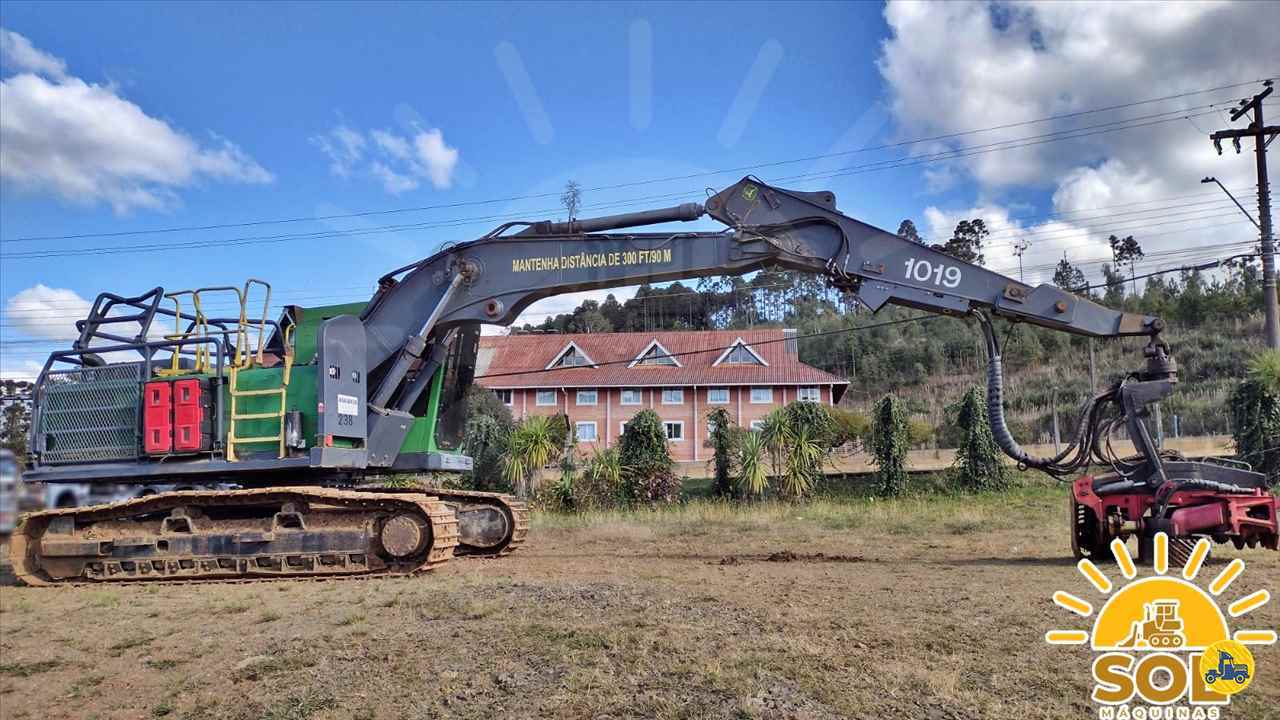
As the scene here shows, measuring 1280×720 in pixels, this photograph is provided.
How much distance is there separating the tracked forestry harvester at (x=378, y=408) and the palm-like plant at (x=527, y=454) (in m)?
9.55

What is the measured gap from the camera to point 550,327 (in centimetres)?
8800

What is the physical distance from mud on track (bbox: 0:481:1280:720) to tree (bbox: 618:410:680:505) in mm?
9435

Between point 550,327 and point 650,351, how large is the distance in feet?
148

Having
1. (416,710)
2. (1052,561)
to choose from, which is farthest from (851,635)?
(1052,561)

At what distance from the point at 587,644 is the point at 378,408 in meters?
5.14

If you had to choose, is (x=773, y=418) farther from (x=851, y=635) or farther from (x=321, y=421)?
(x=851, y=635)

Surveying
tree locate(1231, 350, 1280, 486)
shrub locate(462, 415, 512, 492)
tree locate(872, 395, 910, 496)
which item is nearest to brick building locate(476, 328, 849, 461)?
shrub locate(462, 415, 512, 492)

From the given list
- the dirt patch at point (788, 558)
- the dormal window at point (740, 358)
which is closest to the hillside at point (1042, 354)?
the dormal window at point (740, 358)

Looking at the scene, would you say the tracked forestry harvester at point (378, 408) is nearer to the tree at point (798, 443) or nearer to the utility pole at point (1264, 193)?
the tree at point (798, 443)

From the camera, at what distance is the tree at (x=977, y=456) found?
2023 centimetres

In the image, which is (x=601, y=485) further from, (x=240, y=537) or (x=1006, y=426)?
(x=1006, y=426)

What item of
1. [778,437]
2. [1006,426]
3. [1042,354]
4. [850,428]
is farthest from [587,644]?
[1042,354]

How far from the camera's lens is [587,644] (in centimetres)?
577

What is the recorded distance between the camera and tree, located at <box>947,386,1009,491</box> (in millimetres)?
20234
